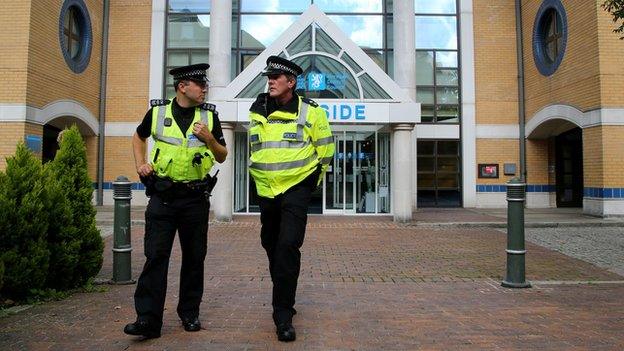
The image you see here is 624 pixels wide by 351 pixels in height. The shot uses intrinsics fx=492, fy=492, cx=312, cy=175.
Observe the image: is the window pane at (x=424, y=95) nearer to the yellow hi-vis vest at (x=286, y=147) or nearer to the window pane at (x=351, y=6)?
the window pane at (x=351, y=6)

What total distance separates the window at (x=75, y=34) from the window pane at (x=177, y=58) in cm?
275

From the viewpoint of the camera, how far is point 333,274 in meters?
6.42

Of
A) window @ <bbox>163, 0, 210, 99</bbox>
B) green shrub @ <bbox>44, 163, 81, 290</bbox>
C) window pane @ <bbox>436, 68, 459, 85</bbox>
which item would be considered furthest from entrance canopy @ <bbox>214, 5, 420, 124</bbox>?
green shrub @ <bbox>44, 163, 81, 290</bbox>

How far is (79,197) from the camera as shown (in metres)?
5.39

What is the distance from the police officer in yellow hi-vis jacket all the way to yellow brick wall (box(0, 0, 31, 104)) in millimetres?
11662

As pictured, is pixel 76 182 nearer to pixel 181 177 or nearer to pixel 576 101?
pixel 181 177

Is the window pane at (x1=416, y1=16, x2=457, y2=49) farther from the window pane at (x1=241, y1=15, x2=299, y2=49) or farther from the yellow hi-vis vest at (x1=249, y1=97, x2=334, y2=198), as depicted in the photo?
the yellow hi-vis vest at (x1=249, y1=97, x2=334, y2=198)

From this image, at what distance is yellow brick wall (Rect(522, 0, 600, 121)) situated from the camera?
13.6 meters

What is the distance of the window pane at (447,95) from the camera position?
1844cm

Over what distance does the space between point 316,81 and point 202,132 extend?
9.70 m

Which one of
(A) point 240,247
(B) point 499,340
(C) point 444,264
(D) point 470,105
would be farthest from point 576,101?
(B) point 499,340

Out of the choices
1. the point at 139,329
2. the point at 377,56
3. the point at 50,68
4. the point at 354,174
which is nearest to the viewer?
the point at 139,329

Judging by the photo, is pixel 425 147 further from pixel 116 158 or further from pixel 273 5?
→ pixel 116 158

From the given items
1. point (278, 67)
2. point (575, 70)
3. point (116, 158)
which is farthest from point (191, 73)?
point (116, 158)
